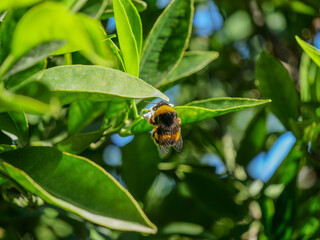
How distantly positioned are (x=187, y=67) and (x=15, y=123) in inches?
16.2

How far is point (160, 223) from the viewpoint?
1402 millimetres

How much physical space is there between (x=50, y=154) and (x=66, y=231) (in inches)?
28.6

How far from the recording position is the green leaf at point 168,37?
93cm

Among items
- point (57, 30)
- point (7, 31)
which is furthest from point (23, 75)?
point (57, 30)

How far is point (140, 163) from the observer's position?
123 cm

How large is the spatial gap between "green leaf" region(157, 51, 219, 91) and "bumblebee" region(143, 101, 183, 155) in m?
0.05

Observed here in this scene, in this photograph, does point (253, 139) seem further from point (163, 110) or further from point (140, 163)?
point (163, 110)

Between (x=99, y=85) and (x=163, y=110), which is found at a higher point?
(x=99, y=85)

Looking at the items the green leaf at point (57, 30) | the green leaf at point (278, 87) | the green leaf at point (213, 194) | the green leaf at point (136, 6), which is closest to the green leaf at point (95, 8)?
the green leaf at point (136, 6)

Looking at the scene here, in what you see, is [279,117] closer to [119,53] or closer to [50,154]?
[119,53]

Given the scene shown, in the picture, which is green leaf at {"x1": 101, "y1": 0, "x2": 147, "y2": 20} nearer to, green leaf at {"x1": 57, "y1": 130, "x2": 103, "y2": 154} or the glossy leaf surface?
green leaf at {"x1": 57, "y1": 130, "x2": 103, "y2": 154}

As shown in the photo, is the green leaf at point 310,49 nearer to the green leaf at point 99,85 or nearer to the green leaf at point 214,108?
the green leaf at point 214,108

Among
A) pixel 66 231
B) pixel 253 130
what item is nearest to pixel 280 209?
pixel 253 130

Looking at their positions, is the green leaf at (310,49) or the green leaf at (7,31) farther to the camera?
the green leaf at (310,49)
